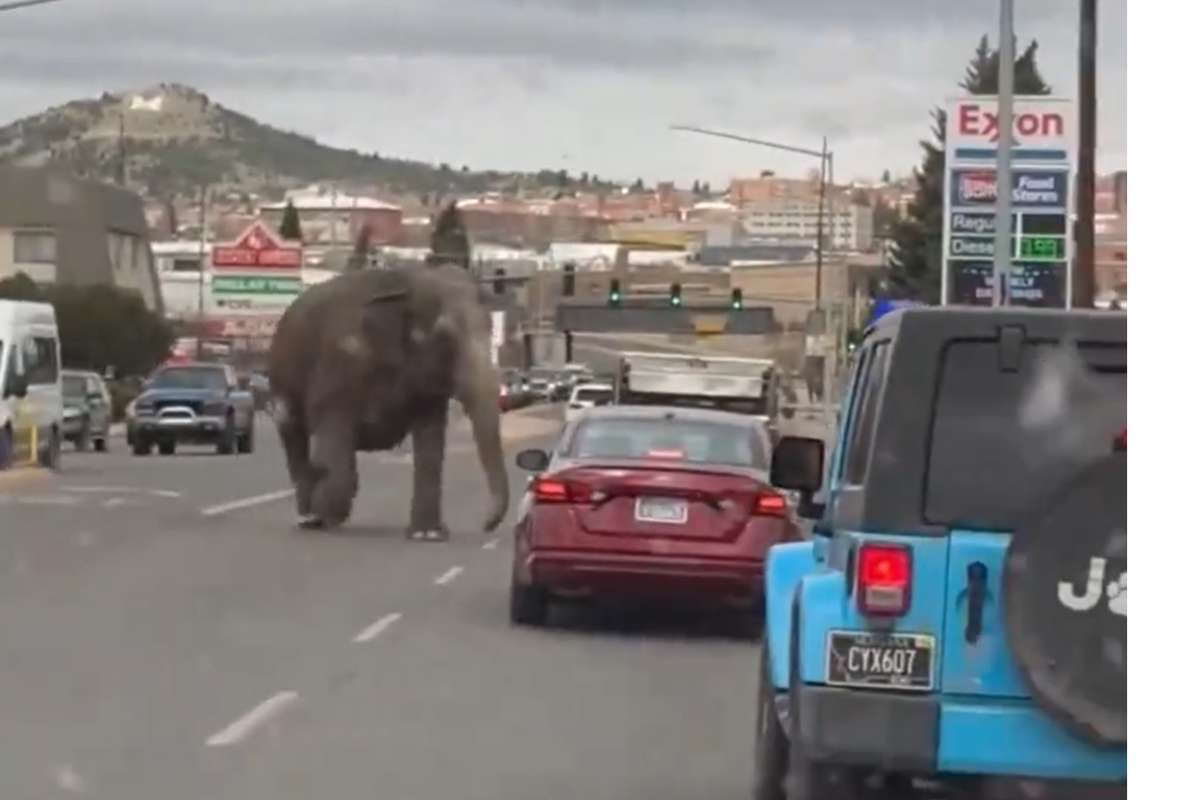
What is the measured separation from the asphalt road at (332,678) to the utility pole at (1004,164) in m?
8.01

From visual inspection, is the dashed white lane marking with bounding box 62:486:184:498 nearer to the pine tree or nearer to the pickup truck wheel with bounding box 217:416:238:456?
the pickup truck wheel with bounding box 217:416:238:456

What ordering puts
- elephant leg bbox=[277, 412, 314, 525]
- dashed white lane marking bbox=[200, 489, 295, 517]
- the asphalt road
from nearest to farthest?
the asphalt road
elephant leg bbox=[277, 412, 314, 525]
dashed white lane marking bbox=[200, 489, 295, 517]

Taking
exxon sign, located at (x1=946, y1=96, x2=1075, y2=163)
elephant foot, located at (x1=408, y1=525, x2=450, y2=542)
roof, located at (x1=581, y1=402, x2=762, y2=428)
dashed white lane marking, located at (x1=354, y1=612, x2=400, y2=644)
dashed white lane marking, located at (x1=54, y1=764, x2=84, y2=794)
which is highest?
exxon sign, located at (x1=946, y1=96, x2=1075, y2=163)

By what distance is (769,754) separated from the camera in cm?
1024

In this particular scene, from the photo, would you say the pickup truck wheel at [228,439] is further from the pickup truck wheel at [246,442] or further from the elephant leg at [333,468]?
the elephant leg at [333,468]

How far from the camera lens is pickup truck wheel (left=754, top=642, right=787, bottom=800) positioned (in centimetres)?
1010

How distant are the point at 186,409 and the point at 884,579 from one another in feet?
138

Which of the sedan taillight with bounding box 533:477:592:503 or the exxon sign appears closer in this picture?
the sedan taillight with bounding box 533:477:592:503

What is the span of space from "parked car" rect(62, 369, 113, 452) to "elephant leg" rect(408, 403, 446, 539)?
21763mm

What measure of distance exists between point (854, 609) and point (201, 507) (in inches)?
863

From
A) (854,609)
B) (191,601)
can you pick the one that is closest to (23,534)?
(191,601)

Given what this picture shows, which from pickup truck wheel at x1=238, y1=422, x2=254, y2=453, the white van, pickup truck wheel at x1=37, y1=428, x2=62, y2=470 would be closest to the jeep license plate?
the white van

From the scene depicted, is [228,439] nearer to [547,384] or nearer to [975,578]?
[975,578]

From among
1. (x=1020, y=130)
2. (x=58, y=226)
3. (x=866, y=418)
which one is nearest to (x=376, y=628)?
(x=866, y=418)
